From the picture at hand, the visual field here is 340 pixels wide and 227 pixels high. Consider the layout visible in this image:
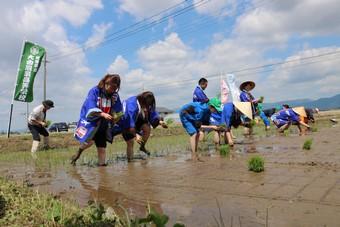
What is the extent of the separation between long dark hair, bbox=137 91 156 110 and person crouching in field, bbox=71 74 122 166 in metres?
0.50

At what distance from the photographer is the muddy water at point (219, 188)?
303cm

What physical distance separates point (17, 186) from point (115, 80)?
2.50 metres

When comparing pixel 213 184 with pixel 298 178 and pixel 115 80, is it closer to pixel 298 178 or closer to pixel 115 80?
pixel 298 178

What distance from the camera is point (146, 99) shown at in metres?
7.20

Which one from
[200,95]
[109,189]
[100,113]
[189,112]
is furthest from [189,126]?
[109,189]

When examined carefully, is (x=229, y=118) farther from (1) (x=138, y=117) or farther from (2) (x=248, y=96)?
(1) (x=138, y=117)

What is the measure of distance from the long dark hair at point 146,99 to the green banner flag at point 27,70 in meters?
11.5

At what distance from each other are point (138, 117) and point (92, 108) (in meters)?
1.39

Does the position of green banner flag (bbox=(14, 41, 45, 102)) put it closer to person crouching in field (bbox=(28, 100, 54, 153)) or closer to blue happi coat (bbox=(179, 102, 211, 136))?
person crouching in field (bbox=(28, 100, 54, 153))

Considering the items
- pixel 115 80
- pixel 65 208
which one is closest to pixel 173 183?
pixel 65 208

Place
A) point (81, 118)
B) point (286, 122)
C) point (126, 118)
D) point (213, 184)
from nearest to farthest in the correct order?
point (213, 184), point (81, 118), point (126, 118), point (286, 122)

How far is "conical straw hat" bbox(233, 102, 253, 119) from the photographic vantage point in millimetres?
9493

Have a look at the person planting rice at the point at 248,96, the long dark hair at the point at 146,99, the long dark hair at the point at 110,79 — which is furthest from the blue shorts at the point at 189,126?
the person planting rice at the point at 248,96

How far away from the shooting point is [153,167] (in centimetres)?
621
